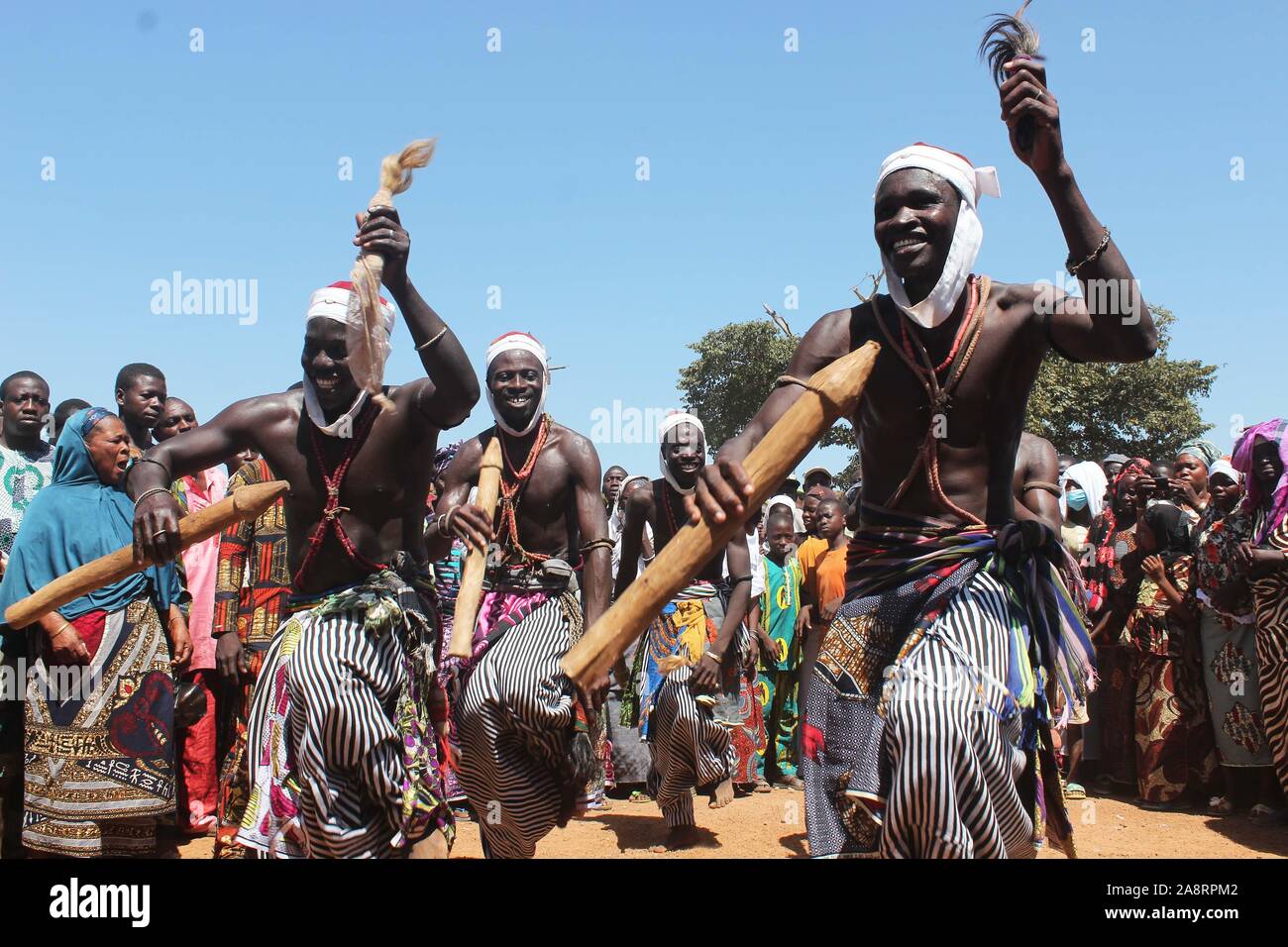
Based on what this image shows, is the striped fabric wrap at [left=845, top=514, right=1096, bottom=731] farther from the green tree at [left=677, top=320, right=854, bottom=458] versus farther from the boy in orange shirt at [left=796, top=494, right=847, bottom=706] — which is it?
the green tree at [left=677, top=320, right=854, bottom=458]

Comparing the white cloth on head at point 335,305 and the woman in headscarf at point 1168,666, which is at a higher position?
the white cloth on head at point 335,305

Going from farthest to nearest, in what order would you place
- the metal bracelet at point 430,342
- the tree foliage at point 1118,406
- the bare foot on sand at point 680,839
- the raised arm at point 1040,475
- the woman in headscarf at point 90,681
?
the tree foliage at point 1118,406 < the bare foot on sand at point 680,839 < the raised arm at point 1040,475 < the woman in headscarf at point 90,681 < the metal bracelet at point 430,342

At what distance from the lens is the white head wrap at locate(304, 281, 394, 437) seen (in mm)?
4910

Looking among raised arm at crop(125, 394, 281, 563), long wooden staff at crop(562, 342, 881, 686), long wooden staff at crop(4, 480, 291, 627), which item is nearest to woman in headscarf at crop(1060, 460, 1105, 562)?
raised arm at crop(125, 394, 281, 563)

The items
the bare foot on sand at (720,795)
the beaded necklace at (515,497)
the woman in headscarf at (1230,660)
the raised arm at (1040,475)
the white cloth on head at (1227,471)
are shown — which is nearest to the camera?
the beaded necklace at (515,497)

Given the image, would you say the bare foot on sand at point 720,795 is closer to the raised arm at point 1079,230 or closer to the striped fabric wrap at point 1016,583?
the striped fabric wrap at point 1016,583

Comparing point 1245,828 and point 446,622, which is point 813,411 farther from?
point 1245,828

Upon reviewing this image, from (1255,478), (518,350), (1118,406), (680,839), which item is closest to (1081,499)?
(1255,478)

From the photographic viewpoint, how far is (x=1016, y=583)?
12.2 ft

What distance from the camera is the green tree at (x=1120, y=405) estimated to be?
81.3ft

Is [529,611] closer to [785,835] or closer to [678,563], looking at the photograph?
[678,563]

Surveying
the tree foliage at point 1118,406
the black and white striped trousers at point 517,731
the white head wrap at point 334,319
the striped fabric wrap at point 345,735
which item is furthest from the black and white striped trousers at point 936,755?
the tree foliage at point 1118,406

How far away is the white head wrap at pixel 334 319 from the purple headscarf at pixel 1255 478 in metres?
5.55

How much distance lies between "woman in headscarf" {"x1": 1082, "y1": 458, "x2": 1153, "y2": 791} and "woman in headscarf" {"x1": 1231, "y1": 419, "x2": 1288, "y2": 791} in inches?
66.1
